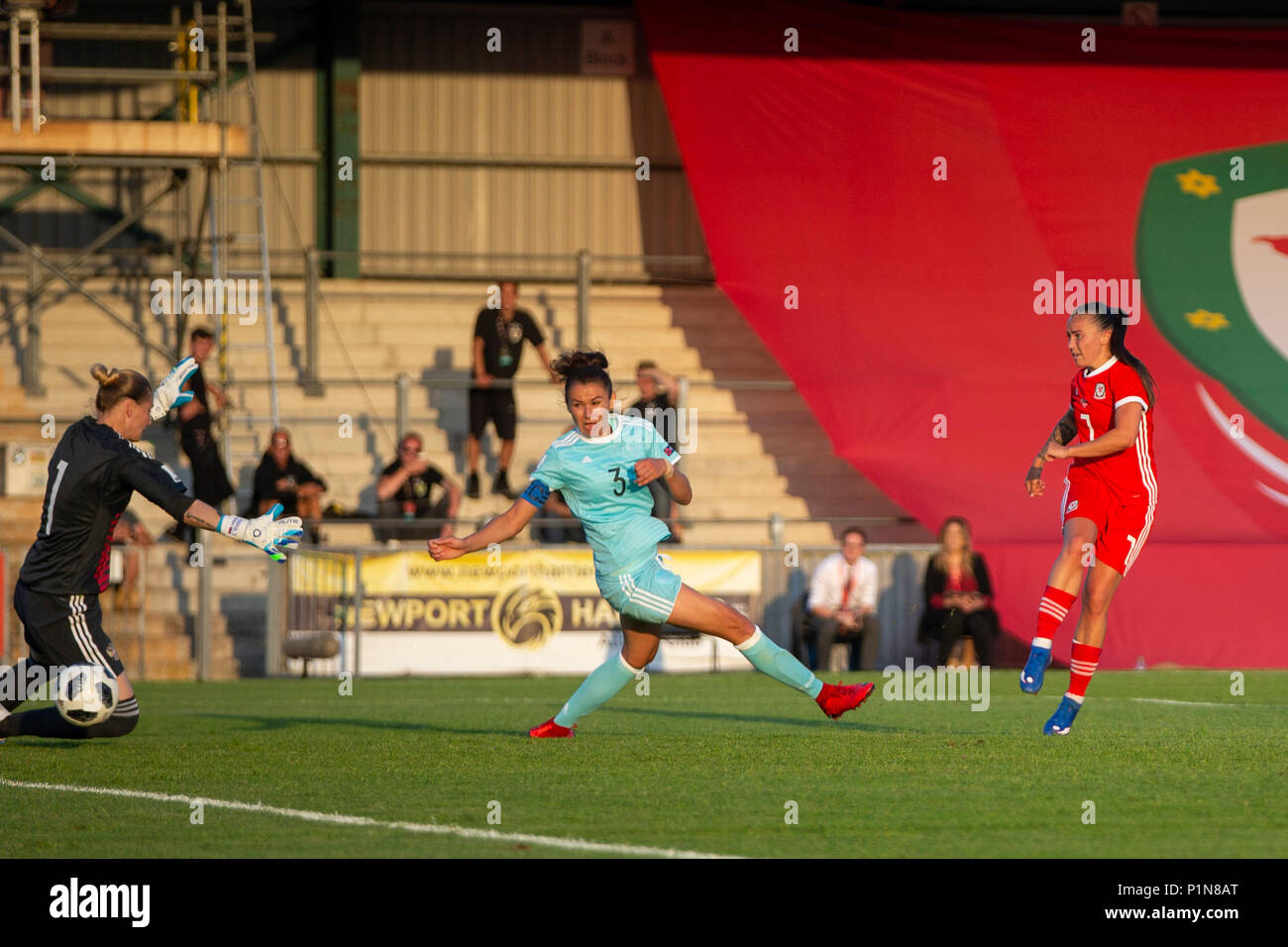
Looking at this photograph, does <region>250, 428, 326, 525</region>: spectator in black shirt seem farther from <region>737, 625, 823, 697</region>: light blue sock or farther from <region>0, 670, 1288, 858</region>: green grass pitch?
<region>737, 625, 823, 697</region>: light blue sock

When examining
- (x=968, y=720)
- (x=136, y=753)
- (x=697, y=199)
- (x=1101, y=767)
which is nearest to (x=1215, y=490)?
(x=697, y=199)

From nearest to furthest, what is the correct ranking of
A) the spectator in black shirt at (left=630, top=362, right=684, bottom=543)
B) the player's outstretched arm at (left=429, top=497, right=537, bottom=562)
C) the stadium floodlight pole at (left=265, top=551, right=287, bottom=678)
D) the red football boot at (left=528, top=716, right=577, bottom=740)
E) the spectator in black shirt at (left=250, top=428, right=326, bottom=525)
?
the player's outstretched arm at (left=429, top=497, right=537, bottom=562), the red football boot at (left=528, top=716, right=577, bottom=740), the stadium floodlight pole at (left=265, top=551, right=287, bottom=678), the spectator in black shirt at (left=630, top=362, right=684, bottom=543), the spectator in black shirt at (left=250, top=428, right=326, bottom=525)

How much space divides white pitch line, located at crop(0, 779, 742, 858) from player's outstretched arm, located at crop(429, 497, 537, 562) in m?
1.65

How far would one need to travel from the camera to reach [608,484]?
8.01m

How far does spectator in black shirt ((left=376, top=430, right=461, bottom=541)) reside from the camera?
1772cm

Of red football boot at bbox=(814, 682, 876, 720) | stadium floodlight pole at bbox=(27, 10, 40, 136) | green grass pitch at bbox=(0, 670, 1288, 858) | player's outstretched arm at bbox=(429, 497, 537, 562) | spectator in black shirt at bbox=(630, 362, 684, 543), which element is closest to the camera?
green grass pitch at bbox=(0, 670, 1288, 858)

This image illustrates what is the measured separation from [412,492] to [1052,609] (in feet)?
33.5

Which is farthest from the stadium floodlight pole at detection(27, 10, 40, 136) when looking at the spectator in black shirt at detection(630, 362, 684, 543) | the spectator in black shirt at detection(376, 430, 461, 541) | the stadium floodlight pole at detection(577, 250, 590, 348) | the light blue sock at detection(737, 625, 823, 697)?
Result: the light blue sock at detection(737, 625, 823, 697)

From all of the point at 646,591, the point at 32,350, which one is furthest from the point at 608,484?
the point at 32,350

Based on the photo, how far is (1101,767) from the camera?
7266 millimetres

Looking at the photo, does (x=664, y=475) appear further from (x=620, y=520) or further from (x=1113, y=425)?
(x=1113, y=425)

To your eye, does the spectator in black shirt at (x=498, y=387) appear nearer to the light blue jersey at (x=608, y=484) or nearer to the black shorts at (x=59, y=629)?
the black shorts at (x=59, y=629)

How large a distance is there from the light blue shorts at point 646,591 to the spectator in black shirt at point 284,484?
9.95 metres

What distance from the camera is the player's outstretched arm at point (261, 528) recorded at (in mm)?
7352
